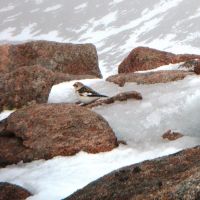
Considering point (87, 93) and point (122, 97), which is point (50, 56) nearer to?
point (87, 93)

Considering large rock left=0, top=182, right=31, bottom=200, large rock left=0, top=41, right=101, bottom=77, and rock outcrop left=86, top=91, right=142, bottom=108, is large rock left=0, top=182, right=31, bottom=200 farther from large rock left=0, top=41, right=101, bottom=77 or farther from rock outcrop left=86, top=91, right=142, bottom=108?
large rock left=0, top=41, right=101, bottom=77

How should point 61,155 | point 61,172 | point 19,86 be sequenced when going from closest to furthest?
point 61,172
point 61,155
point 19,86

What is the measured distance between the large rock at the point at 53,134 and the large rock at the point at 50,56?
30.1 feet

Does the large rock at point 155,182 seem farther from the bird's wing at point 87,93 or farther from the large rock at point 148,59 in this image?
the large rock at point 148,59

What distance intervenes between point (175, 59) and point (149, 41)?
168 metres

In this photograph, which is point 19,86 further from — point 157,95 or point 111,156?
point 111,156

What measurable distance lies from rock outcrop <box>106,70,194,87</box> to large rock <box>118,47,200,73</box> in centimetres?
555

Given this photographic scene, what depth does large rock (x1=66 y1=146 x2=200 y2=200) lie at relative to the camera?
566 cm

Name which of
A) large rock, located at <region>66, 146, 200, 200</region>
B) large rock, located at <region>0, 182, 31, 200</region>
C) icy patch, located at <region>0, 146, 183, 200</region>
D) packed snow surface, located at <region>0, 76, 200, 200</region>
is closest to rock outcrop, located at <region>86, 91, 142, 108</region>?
packed snow surface, located at <region>0, 76, 200, 200</region>

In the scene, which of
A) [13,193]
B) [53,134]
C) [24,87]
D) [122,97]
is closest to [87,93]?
[122,97]

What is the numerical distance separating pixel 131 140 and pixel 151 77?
4.46 metres

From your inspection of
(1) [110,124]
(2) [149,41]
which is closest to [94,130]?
(1) [110,124]

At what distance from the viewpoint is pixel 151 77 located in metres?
16.0

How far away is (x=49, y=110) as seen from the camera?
13023 millimetres
